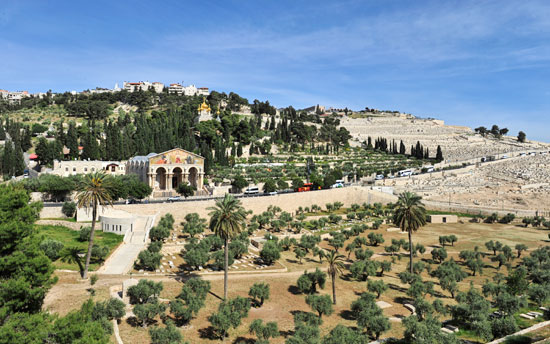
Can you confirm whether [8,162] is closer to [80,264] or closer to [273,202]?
[80,264]

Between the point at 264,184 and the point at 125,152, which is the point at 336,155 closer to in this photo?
the point at 264,184

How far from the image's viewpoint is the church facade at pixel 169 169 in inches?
2360

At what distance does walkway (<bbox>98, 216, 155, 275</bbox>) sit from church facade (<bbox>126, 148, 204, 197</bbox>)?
15.9 metres

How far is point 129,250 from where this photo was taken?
35531 millimetres

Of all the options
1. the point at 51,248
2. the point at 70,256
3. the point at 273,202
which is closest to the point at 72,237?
the point at 51,248

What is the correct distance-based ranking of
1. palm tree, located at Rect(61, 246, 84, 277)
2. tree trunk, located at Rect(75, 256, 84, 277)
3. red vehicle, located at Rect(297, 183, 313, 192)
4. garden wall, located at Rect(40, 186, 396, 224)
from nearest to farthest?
tree trunk, located at Rect(75, 256, 84, 277) → palm tree, located at Rect(61, 246, 84, 277) → garden wall, located at Rect(40, 186, 396, 224) → red vehicle, located at Rect(297, 183, 313, 192)

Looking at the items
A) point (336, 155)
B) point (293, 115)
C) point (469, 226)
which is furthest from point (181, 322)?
point (293, 115)

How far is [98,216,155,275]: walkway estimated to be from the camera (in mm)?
30625

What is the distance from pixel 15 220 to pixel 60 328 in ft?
24.2

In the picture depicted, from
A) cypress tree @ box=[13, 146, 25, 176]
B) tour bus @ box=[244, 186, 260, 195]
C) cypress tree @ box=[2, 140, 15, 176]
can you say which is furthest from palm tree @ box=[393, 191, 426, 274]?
cypress tree @ box=[13, 146, 25, 176]

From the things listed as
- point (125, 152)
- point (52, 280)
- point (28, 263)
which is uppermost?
point (125, 152)

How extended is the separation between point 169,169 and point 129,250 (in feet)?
89.2

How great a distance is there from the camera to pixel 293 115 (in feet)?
494

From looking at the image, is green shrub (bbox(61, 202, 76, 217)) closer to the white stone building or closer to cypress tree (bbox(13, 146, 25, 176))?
the white stone building
